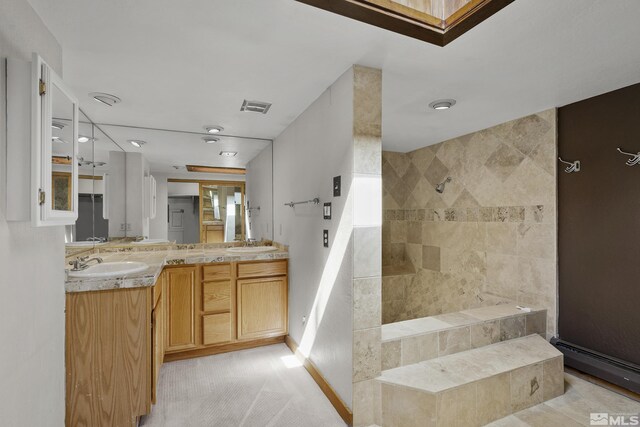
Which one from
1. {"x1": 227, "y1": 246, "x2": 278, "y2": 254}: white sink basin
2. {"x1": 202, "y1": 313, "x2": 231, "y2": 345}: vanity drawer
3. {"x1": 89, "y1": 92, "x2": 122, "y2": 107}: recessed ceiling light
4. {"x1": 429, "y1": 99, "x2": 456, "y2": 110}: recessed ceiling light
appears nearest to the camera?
{"x1": 89, "y1": 92, "x2": 122, "y2": 107}: recessed ceiling light

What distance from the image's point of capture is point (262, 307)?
9.98 feet

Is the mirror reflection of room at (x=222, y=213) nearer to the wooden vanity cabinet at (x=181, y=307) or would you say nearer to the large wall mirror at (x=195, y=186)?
the large wall mirror at (x=195, y=186)

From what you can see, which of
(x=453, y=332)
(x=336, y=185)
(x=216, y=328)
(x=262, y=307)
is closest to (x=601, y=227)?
(x=453, y=332)

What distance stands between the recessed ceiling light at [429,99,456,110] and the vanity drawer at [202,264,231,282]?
231cm

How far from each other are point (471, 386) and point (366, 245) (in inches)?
41.4

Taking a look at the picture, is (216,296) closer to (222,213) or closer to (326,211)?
(222,213)

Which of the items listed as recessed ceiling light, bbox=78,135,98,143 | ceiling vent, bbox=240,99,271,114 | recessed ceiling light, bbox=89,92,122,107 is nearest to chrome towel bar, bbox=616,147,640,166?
ceiling vent, bbox=240,99,271,114

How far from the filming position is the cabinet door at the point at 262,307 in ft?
9.73

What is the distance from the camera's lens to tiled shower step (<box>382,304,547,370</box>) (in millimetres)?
2059

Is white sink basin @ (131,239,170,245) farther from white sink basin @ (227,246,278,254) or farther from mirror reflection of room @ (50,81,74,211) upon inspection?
mirror reflection of room @ (50,81,74,211)

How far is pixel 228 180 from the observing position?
358 cm

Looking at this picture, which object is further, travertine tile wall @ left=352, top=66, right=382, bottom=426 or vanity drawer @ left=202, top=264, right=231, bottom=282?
vanity drawer @ left=202, top=264, right=231, bottom=282

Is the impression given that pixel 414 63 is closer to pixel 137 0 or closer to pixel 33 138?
pixel 137 0

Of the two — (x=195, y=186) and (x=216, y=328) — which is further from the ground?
(x=195, y=186)
